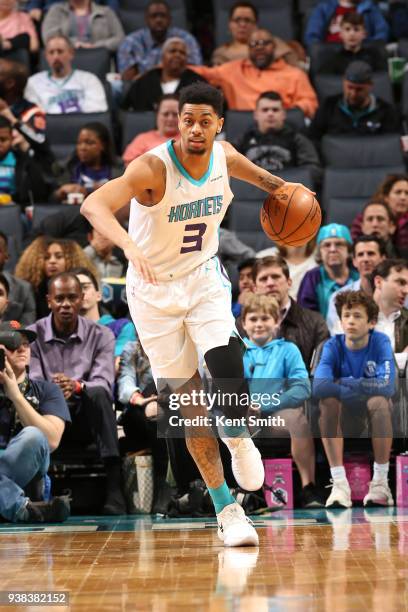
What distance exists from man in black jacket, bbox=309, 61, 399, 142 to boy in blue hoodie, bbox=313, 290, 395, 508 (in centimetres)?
335

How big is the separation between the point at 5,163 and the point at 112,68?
8.19 ft

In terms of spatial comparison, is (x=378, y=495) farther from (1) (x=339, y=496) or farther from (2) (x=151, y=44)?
(2) (x=151, y=44)

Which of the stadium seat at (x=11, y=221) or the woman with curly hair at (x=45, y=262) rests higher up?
the stadium seat at (x=11, y=221)

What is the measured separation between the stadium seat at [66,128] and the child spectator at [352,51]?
7.49ft

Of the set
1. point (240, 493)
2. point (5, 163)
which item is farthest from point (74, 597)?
point (5, 163)

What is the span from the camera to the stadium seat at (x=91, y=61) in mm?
10867

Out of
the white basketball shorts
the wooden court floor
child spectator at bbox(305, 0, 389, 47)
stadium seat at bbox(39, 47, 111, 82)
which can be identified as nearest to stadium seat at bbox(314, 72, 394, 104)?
child spectator at bbox(305, 0, 389, 47)

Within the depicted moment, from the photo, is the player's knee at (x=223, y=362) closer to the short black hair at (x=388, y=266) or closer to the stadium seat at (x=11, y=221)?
the short black hair at (x=388, y=266)

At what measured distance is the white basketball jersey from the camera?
512 cm

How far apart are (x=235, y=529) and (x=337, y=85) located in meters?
6.48

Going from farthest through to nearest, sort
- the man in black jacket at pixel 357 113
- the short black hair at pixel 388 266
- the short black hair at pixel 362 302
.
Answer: the man in black jacket at pixel 357 113
the short black hair at pixel 388 266
the short black hair at pixel 362 302

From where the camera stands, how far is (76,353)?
7285 millimetres

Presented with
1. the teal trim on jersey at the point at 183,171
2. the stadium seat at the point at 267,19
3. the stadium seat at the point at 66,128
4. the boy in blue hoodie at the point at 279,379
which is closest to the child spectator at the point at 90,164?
the stadium seat at the point at 66,128

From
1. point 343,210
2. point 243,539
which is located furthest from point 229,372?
point 343,210
